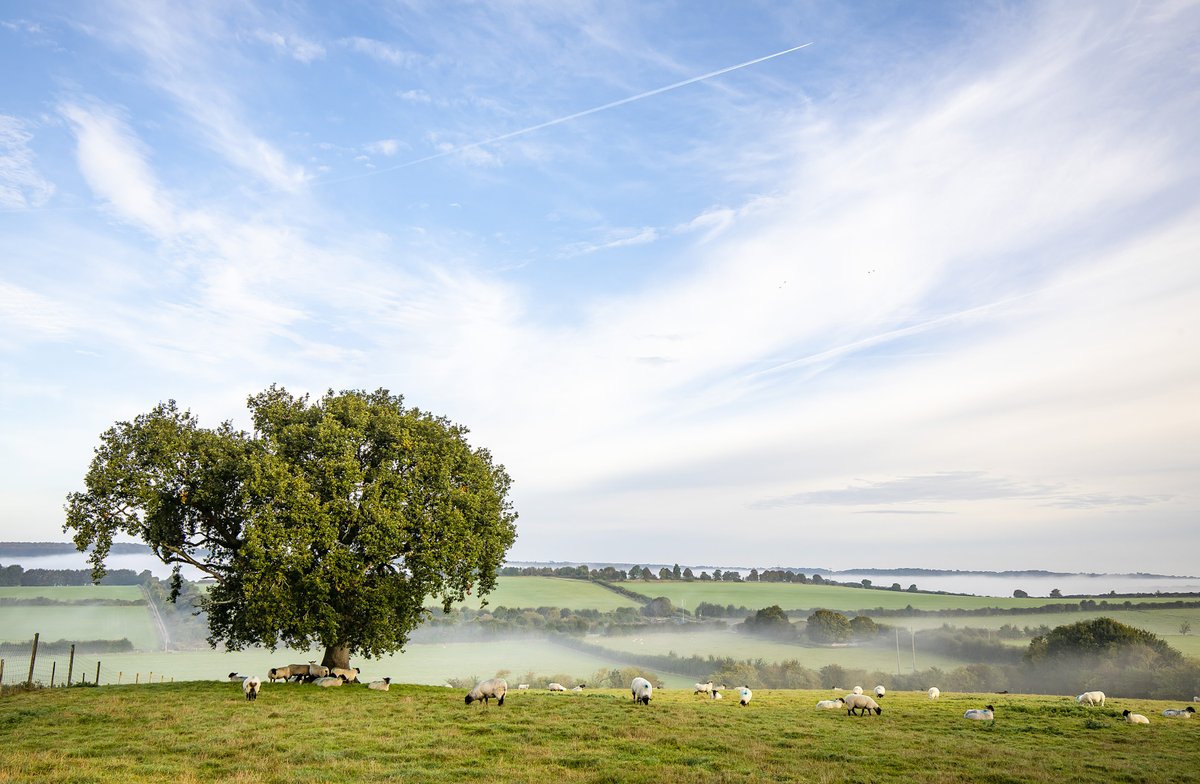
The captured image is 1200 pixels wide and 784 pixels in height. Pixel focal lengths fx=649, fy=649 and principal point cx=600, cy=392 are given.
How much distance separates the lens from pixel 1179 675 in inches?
2515

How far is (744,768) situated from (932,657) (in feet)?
313

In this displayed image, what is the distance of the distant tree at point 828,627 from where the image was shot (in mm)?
106125

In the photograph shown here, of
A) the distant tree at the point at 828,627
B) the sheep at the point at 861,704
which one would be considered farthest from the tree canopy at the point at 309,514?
the distant tree at the point at 828,627

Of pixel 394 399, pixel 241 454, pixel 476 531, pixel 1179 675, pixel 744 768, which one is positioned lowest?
pixel 1179 675

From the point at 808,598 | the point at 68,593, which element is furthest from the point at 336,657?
the point at 808,598

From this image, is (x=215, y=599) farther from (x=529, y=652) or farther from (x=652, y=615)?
(x=652, y=615)

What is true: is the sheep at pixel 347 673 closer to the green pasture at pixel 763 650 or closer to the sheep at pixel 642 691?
the sheep at pixel 642 691

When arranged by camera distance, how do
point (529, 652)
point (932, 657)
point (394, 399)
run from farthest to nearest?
point (529, 652) → point (932, 657) → point (394, 399)

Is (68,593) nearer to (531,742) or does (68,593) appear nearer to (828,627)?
(828,627)

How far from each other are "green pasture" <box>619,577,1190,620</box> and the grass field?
122428mm

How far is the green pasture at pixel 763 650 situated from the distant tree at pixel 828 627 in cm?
306

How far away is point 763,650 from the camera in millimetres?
102062

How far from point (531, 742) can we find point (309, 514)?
54.9ft

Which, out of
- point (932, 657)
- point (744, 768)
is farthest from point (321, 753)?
point (932, 657)
